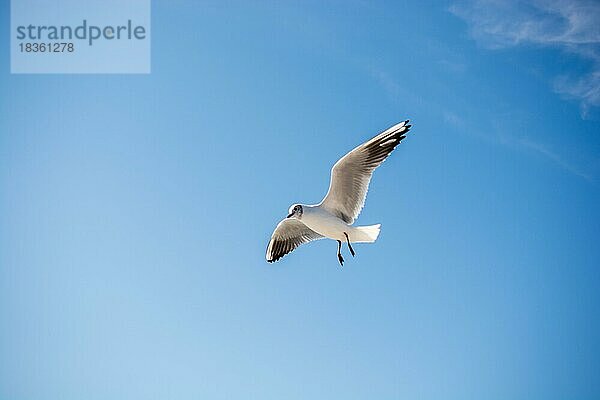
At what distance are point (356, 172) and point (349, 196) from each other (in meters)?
0.31

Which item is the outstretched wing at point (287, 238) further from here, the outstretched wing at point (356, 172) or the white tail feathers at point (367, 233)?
the white tail feathers at point (367, 233)

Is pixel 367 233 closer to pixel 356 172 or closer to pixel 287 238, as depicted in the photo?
pixel 356 172

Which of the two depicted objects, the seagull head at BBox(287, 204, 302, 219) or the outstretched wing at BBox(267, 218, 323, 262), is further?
the outstretched wing at BBox(267, 218, 323, 262)

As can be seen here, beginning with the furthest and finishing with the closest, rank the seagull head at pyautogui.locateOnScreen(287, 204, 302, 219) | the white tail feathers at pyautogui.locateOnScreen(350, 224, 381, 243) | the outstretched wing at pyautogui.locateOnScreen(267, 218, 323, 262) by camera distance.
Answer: the outstretched wing at pyautogui.locateOnScreen(267, 218, 323, 262) → the seagull head at pyautogui.locateOnScreen(287, 204, 302, 219) → the white tail feathers at pyautogui.locateOnScreen(350, 224, 381, 243)

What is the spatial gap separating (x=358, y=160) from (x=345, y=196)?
0.47 meters

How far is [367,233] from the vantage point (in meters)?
7.21

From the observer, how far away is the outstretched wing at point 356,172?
725 cm

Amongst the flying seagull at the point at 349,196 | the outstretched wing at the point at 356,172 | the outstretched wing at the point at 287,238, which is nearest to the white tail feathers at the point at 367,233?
the flying seagull at the point at 349,196

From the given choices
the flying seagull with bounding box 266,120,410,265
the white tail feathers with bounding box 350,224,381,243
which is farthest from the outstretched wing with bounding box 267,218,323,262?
the white tail feathers with bounding box 350,224,381,243

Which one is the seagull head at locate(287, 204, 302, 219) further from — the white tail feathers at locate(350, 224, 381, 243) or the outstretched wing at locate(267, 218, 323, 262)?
the outstretched wing at locate(267, 218, 323, 262)

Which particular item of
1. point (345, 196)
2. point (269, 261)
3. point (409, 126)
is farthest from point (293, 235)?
point (409, 126)

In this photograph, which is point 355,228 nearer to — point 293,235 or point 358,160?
point 358,160

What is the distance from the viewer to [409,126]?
7.17 metres

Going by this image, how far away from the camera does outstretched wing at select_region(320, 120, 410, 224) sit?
285 inches
